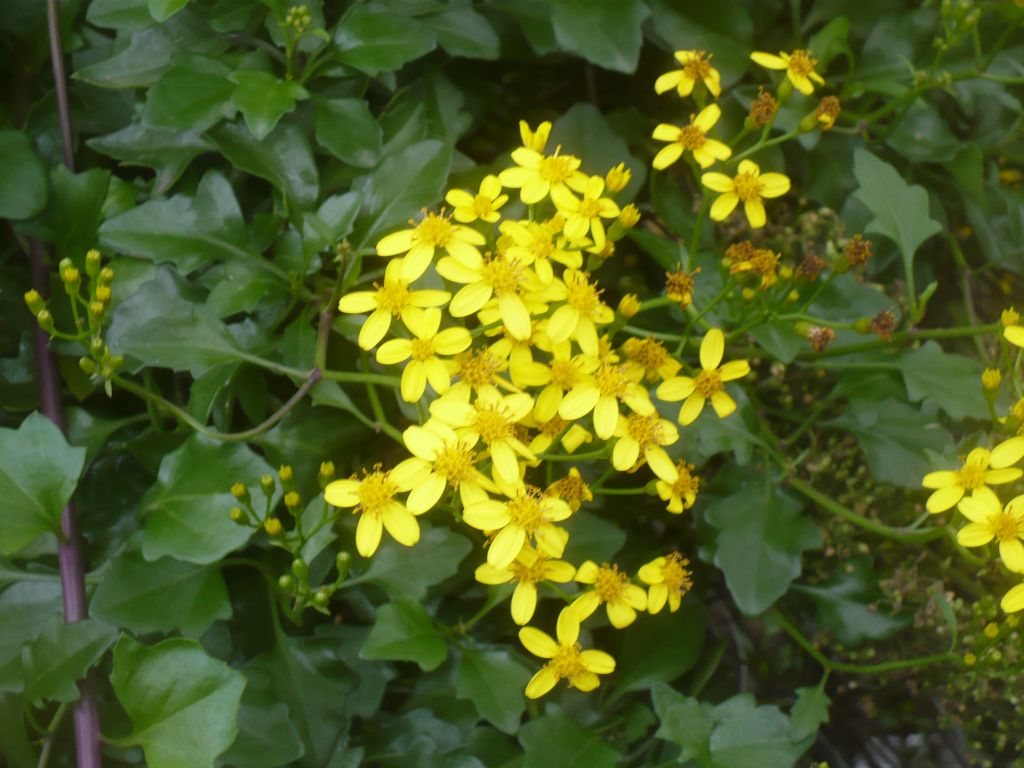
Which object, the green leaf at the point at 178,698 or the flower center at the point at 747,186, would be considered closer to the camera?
the green leaf at the point at 178,698

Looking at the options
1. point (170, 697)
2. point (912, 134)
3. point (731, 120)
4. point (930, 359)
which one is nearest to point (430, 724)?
point (170, 697)

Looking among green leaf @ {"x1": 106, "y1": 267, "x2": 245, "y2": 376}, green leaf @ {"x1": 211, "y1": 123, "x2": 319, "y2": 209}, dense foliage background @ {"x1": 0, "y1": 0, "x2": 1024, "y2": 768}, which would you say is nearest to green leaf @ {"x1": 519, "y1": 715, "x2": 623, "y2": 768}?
dense foliage background @ {"x1": 0, "y1": 0, "x2": 1024, "y2": 768}

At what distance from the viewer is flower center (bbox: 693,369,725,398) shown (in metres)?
0.96

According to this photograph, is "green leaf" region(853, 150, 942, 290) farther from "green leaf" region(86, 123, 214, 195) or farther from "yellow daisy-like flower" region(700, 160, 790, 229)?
"green leaf" region(86, 123, 214, 195)

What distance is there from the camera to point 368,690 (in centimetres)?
105

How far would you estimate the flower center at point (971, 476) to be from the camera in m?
0.90

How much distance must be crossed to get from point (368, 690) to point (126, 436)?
374 millimetres

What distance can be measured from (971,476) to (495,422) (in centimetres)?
43

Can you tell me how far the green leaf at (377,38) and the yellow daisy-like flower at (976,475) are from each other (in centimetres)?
63

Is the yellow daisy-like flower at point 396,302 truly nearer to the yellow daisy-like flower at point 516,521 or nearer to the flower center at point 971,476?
the yellow daisy-like flower at point 516,521

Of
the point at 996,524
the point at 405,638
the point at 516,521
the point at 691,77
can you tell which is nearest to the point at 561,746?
the point at 405,638

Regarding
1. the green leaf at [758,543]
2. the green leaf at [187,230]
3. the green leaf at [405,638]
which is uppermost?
the green leaf at [187,230]

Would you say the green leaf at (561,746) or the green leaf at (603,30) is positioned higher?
the green leaf at (603,30)

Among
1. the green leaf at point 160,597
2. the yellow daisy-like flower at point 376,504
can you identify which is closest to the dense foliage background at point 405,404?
the green leaf at point 160,597
